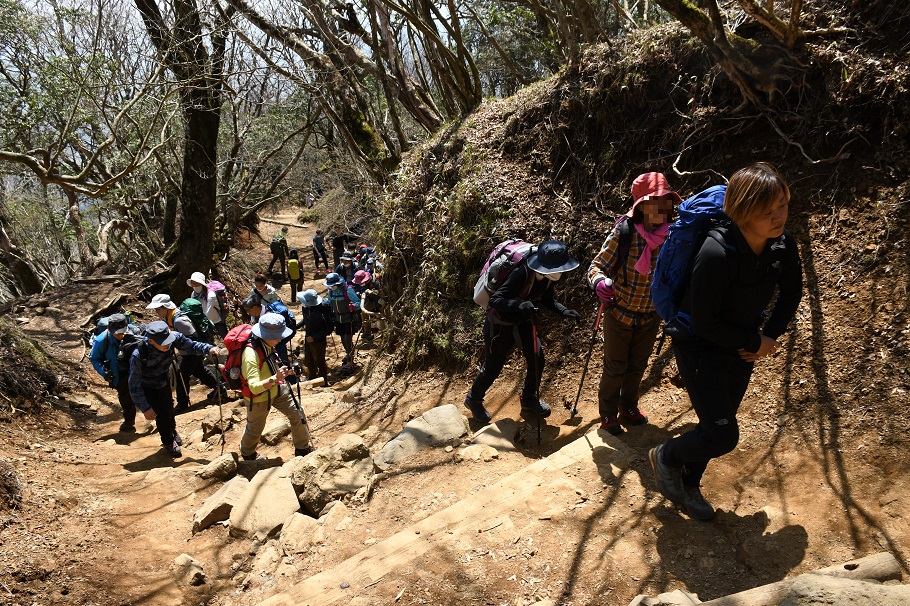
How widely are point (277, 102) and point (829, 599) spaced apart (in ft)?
71.9

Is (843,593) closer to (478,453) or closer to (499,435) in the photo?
(478,453)

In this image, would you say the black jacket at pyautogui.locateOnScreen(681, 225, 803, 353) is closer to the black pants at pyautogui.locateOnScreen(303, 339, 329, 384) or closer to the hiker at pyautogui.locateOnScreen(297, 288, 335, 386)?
the hiker at pyautogui.locateOnScreen(297, 288, 335, 386)

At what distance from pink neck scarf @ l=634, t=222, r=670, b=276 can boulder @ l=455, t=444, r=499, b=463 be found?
6.15 feet

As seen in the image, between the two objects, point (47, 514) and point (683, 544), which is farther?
point (47, 514)

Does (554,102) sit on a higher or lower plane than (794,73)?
higher


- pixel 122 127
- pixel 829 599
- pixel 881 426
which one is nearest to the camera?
pixel 829 599

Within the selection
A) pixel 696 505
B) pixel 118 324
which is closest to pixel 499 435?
pixel 696 505

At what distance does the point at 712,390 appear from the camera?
9.56 ft

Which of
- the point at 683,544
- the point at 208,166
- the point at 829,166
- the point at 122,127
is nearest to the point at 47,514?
the point at 683,544

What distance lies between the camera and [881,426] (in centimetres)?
341

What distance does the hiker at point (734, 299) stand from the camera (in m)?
2.66

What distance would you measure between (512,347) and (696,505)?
2.12 metres

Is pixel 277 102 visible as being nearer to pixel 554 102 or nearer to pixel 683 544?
pixel 554 102

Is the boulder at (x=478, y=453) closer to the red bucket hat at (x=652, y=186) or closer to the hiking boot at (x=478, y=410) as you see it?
the hiking boot at (x=478, y=410)
